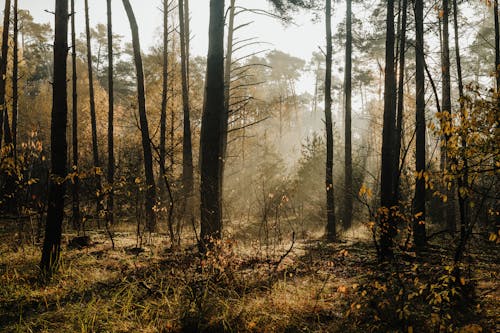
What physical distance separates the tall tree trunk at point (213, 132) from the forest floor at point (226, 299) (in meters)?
0.85

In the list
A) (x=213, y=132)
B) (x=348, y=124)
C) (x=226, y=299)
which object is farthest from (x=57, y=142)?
(x=348, y=124)

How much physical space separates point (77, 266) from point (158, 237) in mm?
3015

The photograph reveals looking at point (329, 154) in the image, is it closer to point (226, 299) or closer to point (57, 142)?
point (226, 299)

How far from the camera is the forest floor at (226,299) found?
3.50 m

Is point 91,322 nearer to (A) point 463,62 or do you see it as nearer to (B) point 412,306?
(B) point 412,306

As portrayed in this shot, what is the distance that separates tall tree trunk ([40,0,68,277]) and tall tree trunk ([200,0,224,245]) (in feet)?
7.05

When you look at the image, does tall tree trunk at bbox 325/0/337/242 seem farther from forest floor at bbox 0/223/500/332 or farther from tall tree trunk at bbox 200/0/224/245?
tall tree trunk at bbox 200/0/224/245

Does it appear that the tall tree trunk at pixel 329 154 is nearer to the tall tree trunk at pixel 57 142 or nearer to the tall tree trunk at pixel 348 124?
the tall tree trunk at pixel 348 124

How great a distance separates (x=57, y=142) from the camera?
Result: 504cm

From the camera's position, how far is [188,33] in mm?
13828

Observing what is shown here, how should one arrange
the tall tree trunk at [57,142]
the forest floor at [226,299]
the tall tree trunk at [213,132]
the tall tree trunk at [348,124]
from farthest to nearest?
the tall tree trunk at [348,124] < the tall tree trunk at [213,132] < the tall tree trunk at [57,142] < the forest floor at [226,299]

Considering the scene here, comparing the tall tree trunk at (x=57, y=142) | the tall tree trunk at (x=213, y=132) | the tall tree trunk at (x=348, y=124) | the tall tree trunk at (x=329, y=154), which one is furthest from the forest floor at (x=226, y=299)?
the tall tree trunk at (x=348, y=124)

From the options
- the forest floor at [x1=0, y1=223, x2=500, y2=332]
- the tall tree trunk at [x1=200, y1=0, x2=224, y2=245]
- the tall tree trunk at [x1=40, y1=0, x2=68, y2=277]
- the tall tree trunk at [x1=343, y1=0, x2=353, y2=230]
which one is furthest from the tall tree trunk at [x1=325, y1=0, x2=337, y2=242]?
the tall tree trunk at [x1=40, y1=0, x2=68, y2=277]

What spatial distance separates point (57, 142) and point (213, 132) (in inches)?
94.2
